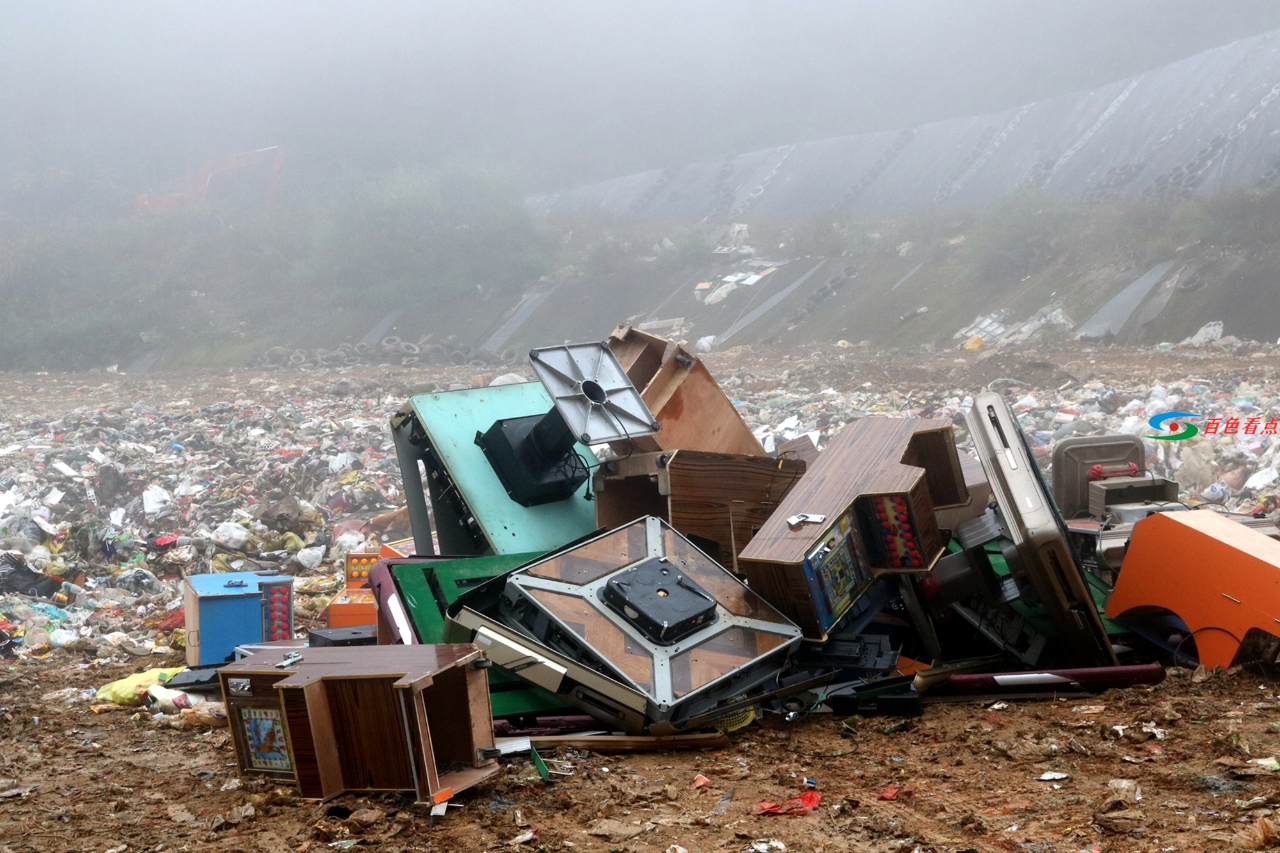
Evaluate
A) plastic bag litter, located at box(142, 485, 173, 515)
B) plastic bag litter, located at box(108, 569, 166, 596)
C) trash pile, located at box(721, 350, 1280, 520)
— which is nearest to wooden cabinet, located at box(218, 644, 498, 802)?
trash pile, located at box(721, 350, 1280, 520)

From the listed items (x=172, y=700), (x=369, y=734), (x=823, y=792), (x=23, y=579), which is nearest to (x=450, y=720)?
(x=369, y=734)

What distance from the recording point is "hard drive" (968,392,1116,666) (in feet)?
10.5

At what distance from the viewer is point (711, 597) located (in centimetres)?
326

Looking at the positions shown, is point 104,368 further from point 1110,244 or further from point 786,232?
point 1110,244

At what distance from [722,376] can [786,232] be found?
11057 mm

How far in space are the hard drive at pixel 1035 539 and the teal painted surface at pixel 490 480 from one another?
1.76 metres

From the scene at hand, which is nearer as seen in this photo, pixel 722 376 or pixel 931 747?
pixel 931 747

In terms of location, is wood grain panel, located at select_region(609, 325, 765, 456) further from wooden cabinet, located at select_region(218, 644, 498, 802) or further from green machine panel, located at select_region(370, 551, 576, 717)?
wooden cabinet, located at select_region(218, 644, 498, 802)

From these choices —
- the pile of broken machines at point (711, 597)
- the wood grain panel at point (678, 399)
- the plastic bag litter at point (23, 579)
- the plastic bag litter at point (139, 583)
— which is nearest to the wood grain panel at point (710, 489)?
the pile of broken machines at point (711, 597)

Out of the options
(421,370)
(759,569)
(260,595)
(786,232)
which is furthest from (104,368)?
(759,569)

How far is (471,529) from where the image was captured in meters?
4.52

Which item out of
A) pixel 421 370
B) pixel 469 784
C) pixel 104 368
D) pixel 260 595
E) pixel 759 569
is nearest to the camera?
pixel 469 784

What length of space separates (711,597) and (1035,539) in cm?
98

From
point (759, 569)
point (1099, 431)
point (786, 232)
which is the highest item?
point (786, 232)
